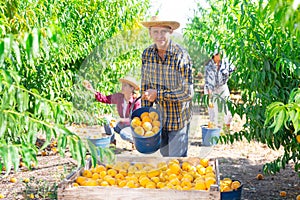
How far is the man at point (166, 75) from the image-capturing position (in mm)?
3518

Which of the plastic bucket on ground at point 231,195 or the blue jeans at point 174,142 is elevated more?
the blue jeans at point 174,142

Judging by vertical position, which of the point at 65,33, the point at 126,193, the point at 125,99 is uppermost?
the point at 65,33

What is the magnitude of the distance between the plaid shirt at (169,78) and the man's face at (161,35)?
0.21ft

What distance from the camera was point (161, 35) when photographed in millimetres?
3510

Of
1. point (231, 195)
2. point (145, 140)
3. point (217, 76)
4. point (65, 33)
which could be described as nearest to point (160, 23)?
point (145, 140)

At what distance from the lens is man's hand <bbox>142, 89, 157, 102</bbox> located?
3.47 meters

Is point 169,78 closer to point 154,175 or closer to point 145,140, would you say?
point 145,140

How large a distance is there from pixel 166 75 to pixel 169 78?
4 cm

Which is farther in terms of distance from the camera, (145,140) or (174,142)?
(174,142)

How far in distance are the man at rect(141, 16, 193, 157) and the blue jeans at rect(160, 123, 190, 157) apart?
0.32 feet

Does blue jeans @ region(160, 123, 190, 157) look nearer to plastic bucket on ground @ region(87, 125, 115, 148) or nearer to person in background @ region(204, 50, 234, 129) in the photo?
plastic bucket on ground @ region(87, 125, 115, 148)

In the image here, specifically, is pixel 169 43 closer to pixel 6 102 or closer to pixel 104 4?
pixel 6 102

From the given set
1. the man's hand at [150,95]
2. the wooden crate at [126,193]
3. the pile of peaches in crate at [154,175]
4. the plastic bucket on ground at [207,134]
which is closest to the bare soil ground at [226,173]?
the plastic bucket on ground at [207,134]

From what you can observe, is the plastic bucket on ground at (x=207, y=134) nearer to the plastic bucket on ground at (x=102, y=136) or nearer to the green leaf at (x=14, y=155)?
the plastic bucket on ground at (x=102, y=136)
